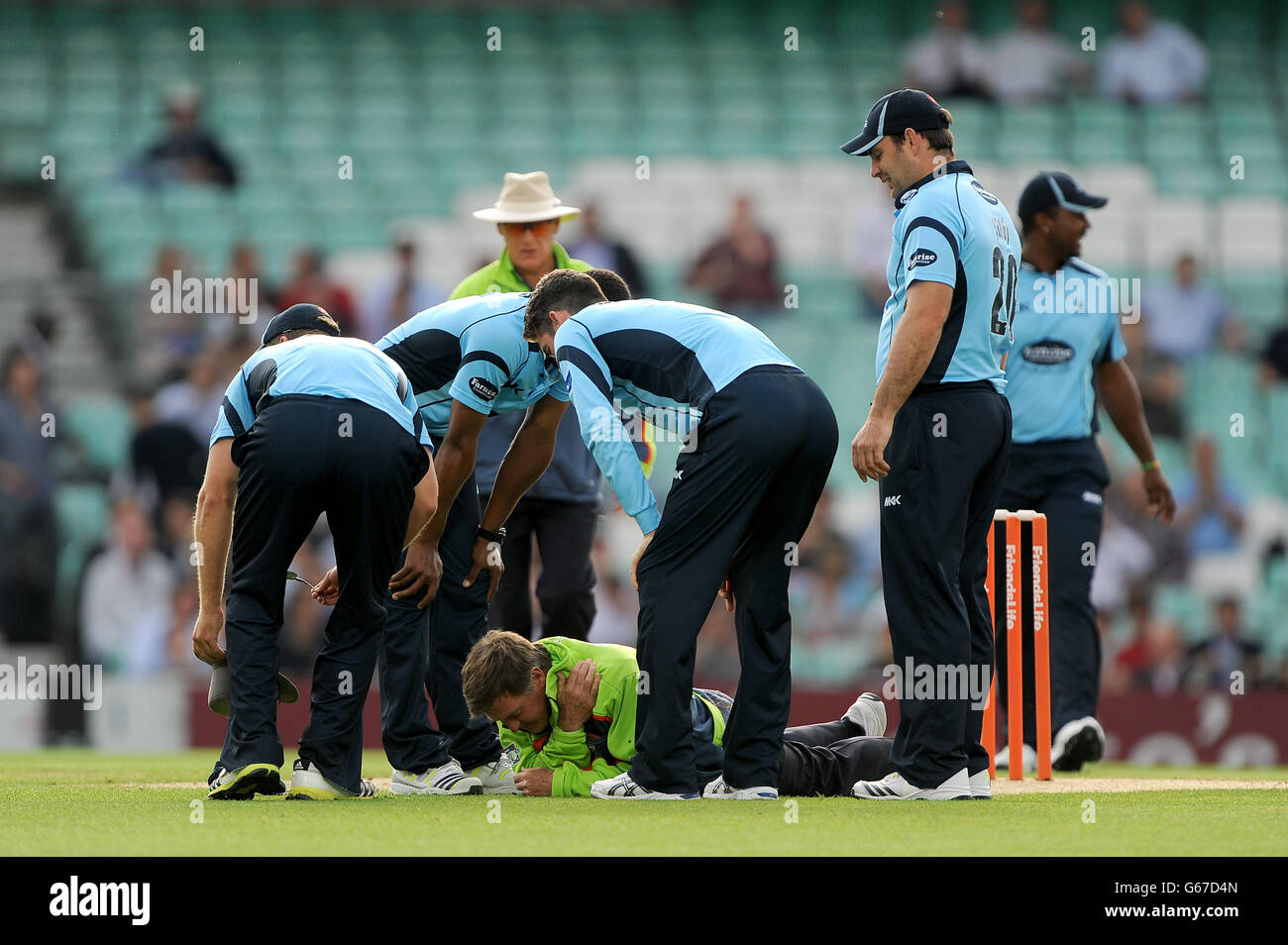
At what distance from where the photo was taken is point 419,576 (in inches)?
273

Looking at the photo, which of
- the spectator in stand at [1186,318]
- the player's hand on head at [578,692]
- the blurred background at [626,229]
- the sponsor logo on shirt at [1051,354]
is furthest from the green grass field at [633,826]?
the spectator in stand at [1186,318]

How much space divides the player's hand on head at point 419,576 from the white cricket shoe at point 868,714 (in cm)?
178

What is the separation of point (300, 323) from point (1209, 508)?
9.49 metres

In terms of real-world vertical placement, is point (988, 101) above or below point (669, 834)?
above

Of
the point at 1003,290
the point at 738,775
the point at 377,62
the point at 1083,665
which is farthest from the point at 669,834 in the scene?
the point at 377,62

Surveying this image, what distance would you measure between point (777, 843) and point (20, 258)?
535 inches

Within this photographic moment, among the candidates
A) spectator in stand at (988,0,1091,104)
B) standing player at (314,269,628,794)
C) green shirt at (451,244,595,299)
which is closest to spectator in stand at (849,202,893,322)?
spectator in stand at (988,0,1091,104)

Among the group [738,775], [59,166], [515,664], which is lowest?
[738,775]

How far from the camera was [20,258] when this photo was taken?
16484 mm

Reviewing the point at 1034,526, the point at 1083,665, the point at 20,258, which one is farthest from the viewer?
the point at 20,258

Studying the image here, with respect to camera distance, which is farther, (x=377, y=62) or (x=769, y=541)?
(x=377, y=62)

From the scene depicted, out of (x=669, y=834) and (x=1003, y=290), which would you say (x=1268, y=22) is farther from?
(x=669, y=834)

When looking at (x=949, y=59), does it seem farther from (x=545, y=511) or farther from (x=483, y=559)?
(x=483, y=559)

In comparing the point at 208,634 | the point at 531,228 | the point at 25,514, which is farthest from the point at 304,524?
the point at 25,514
